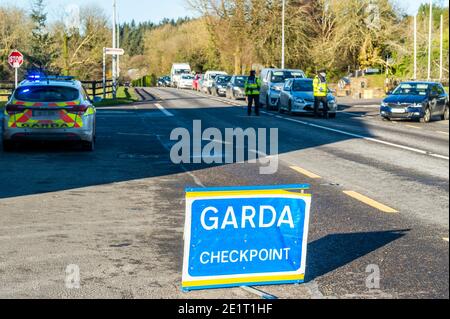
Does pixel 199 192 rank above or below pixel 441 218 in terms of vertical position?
above

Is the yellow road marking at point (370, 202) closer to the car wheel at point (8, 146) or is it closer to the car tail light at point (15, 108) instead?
the car tail light at point (15, 108)

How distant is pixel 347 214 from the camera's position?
32.6ft

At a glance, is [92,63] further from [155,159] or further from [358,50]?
[155,159]

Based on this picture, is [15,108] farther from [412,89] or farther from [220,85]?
[220,85]

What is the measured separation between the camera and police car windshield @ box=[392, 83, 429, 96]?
31294 mm

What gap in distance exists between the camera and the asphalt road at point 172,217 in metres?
6.64

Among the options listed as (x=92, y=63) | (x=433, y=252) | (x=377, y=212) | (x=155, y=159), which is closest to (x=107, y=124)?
(x=155, y=159)

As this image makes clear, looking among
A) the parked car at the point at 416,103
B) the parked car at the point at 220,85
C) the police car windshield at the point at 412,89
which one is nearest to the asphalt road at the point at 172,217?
the parked car at the point at 416,103

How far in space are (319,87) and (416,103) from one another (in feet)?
11.8

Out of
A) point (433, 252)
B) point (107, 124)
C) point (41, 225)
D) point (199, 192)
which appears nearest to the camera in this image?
point (199, 192)

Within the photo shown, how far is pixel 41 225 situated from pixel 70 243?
3.70ft

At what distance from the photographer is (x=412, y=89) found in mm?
31781

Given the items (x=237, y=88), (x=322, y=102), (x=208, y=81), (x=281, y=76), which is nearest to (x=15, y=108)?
(x=322, y=102)

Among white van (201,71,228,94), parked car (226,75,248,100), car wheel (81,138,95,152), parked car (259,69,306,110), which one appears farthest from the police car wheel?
white van (201,71,228,94)
